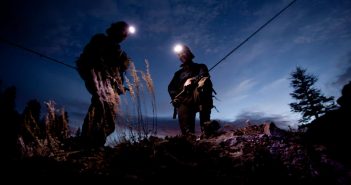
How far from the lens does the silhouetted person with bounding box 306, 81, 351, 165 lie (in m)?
3.17

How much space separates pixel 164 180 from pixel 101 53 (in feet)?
10.6

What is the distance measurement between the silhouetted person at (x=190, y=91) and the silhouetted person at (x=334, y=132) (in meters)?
2.27

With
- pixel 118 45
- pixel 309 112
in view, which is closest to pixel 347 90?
pixel 118 45

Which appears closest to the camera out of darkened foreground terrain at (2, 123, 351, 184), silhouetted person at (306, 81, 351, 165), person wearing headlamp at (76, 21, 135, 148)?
darkened foreground terrain at (2, 123, 351, 184)

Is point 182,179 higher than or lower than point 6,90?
lower

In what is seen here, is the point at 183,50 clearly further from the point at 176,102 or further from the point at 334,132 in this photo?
the point at 334,132

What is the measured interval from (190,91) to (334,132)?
3.22m

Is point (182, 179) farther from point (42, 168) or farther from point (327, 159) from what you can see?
point (327, 159)

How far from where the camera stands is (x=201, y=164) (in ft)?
9.08

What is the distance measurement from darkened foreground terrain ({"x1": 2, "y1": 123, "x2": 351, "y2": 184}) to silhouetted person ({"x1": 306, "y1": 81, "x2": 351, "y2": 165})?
0.05 meters

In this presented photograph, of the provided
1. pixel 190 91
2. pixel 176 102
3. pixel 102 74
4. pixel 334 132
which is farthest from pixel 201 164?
pixel 176 102

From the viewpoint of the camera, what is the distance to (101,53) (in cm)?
491

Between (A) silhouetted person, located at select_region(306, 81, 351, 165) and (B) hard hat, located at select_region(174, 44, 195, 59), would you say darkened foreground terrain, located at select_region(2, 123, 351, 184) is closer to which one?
(A) silhouetted person, located at select_region(306, 81, 351, 165)

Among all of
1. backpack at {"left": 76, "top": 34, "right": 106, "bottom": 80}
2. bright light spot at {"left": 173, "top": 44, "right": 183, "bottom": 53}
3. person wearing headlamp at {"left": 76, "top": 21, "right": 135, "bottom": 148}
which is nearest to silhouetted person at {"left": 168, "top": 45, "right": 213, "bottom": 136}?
bright light spot at {"left": 173, "top": 44, "right": 183, "bottom": 53}
